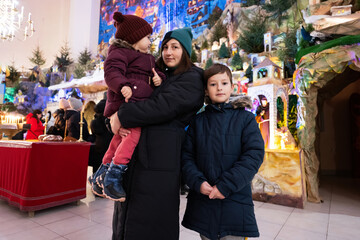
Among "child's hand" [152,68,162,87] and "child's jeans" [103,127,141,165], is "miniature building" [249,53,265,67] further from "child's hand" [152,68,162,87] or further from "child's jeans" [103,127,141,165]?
"child's jeans" [103,127,141,165]

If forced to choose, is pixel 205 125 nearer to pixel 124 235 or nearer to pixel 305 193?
pixel 124 235

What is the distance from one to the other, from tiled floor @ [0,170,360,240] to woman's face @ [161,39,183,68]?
1.85 meters

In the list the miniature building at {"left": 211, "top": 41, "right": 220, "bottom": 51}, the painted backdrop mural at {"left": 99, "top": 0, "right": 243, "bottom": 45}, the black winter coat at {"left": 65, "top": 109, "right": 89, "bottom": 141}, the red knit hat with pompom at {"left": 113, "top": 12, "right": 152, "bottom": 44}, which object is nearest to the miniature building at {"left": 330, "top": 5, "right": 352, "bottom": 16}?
the red knit hat with pompom at {"left": 113, "top": 12, "right": 152, "bottom": 44}

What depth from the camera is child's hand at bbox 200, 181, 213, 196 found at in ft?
3.55

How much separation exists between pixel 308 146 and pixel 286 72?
3.61 meters

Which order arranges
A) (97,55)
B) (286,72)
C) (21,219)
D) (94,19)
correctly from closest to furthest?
(21,219)
(286,72)
(97,55)
(94,19)

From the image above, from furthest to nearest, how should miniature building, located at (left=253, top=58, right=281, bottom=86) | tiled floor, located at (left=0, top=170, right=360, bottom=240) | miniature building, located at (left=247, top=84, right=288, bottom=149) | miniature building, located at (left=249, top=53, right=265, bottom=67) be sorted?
miniature building, located at (left=249, top=53, right=265, bottom=67)
miniature building, located at (left=253, top=58, right=281, bottom=86)
miniature building, located at (left=247, top=84, right=288, bottom=149)
tiled floor, located at (left=0, top=170, right=360, bottom=240)

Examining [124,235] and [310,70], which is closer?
[124,235]

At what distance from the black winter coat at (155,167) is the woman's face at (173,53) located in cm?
15

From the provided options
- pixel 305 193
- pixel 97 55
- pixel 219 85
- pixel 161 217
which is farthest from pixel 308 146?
pixel 97 55

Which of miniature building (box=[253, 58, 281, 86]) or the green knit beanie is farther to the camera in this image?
miniature building (box=[253, 58, 281, 86])

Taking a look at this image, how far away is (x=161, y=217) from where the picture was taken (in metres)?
1.07

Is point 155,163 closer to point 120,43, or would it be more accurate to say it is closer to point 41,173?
point 120,43

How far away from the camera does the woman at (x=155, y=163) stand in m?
1.05
